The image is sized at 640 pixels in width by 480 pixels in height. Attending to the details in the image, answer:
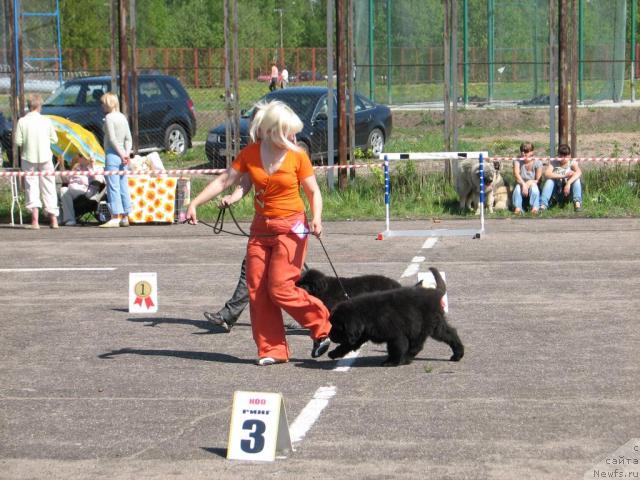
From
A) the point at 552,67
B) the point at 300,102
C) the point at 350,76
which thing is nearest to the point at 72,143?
the point at 350,76

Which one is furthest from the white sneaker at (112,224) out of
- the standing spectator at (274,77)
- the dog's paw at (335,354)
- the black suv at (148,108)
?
the standing spectator at (274,77)

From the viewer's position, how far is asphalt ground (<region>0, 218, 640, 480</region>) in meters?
6.27

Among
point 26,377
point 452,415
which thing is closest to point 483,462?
point 452,415

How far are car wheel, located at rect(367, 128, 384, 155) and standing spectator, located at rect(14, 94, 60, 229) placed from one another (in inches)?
341

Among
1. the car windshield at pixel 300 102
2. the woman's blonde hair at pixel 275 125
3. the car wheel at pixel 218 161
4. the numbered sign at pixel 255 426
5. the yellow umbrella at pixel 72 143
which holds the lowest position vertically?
the numbered sign at pixel 255 426

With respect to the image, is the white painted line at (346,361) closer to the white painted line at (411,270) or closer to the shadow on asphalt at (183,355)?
the shadow on asphalt at (183,355)

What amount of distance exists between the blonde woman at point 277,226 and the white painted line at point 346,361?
0.19 metres

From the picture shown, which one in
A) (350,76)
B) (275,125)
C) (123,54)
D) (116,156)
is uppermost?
(123,54)

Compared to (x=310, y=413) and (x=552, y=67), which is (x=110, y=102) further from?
(x=310, y=413)

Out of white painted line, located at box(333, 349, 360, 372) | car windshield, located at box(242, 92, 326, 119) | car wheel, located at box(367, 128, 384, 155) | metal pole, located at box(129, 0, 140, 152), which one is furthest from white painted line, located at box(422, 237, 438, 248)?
car wheel, located at box(367, 128, 384, 155)

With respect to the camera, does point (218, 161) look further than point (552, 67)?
Yes

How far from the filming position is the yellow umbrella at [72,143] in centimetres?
1941

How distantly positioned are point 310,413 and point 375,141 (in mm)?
17775

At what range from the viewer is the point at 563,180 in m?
17.7
